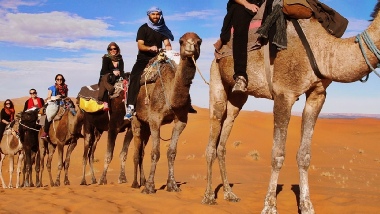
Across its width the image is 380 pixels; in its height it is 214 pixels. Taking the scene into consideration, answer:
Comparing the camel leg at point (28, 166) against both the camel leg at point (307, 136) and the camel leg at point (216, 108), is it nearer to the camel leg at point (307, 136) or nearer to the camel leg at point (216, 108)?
the camel leg at point (216, 108)

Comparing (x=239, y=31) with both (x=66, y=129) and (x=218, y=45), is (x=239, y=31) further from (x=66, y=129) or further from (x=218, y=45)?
(x=66, y=129)

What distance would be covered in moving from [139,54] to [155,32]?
0.62m

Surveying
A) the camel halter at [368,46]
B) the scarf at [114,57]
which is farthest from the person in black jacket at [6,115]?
the camel halter at [368,46]

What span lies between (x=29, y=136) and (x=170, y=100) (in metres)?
8.94

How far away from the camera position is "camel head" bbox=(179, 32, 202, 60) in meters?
8.41

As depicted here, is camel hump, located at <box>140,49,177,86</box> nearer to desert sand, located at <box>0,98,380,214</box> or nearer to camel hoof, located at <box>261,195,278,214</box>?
desert sand, located at <box>0,98,380,214</box>

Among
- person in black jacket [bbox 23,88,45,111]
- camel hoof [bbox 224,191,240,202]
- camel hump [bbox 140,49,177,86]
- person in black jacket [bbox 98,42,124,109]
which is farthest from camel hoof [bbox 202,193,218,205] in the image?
person in black jacket [bbox 23,88,45,111]

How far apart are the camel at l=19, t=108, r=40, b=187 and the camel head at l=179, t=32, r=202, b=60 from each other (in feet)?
30.8

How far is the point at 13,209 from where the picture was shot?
6.97 metres

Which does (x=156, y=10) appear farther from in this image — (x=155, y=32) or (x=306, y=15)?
(x=306, y=15)

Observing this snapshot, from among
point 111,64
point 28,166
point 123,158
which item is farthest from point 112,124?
point 28,166

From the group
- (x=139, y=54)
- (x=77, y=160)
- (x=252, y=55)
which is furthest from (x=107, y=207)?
(x=77, y=160)

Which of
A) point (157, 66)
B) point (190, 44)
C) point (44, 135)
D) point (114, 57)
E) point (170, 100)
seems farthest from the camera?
point (44, 135)

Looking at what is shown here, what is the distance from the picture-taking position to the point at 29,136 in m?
16.6
